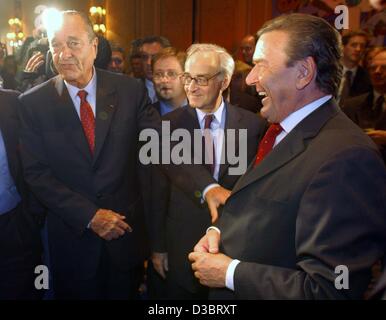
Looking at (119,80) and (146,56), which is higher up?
(146,56)

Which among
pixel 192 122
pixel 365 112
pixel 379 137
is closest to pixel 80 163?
pixel 192 122

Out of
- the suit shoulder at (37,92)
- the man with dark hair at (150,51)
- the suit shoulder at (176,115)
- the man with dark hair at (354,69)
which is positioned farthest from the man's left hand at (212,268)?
the man with dark hair at (354,69)

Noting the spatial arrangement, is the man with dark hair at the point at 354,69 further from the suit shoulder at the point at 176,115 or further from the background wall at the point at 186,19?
the background wall at the point at 186,19

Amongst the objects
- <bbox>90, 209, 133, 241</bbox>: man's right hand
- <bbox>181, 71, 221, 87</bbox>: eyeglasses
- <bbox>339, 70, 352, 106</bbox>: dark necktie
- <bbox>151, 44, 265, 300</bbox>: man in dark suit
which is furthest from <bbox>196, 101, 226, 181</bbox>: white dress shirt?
<bbox>339, 70, 352, 106</bbox>: dark necktie

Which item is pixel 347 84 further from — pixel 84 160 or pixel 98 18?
pixel 98 18

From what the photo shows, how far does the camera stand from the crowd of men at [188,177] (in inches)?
38.6

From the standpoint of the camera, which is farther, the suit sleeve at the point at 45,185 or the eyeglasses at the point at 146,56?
the eyeglasses at the point at 146,56

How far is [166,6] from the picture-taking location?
276 inches

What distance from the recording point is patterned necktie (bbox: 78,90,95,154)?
169 cm

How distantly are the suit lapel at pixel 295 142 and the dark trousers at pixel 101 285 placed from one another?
0.90 meters

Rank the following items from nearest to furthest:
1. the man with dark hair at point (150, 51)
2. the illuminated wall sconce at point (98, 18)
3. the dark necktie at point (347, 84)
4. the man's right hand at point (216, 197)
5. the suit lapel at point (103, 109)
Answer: the man's right hand at point (216, 197), the suit lapel at point (103, 109), the dark necktie at point (347, 84), the man with dark hair at point (150, 51), the illuminated wall sconce at point (98, 18)

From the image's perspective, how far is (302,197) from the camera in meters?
0.96

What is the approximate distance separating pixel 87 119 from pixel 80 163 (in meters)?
0.18
